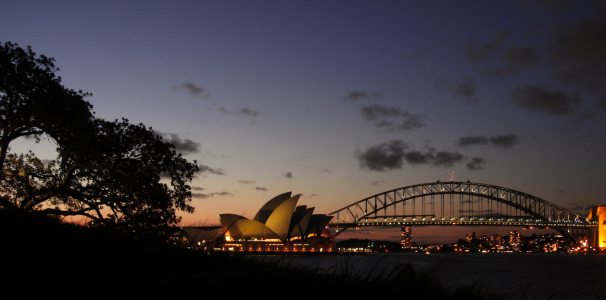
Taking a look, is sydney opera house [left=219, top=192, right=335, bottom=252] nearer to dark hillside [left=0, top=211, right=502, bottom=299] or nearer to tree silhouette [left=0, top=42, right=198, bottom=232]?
tree silhouette [left=0, top=42, right=198, bottom=232]

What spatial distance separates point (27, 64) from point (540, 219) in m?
137

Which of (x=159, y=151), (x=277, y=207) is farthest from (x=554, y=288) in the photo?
(x=277, y=207)

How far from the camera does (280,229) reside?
105250mm

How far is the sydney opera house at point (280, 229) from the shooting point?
338 feet

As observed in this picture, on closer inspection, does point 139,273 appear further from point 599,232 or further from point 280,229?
point 599,232

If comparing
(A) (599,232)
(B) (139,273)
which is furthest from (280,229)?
(B) (139,273)

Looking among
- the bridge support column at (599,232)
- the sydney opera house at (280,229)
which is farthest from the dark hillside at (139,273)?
the bridge support column at (599,232)

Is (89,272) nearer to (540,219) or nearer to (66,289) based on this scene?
(66,289)

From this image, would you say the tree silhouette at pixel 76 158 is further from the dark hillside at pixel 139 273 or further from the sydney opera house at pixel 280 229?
the sydney opera house at pixel 280 229

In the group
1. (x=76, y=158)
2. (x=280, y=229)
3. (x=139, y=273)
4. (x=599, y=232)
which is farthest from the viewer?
(x=599, y=232)

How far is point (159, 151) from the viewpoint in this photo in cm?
1986

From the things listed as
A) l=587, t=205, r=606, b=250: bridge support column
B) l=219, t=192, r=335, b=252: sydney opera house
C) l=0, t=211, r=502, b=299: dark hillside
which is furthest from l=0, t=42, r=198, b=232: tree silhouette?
l=587, t=205, r=606, b=250: bridge support column

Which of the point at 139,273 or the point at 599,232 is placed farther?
the point at 599,232

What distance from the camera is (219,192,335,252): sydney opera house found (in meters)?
103
